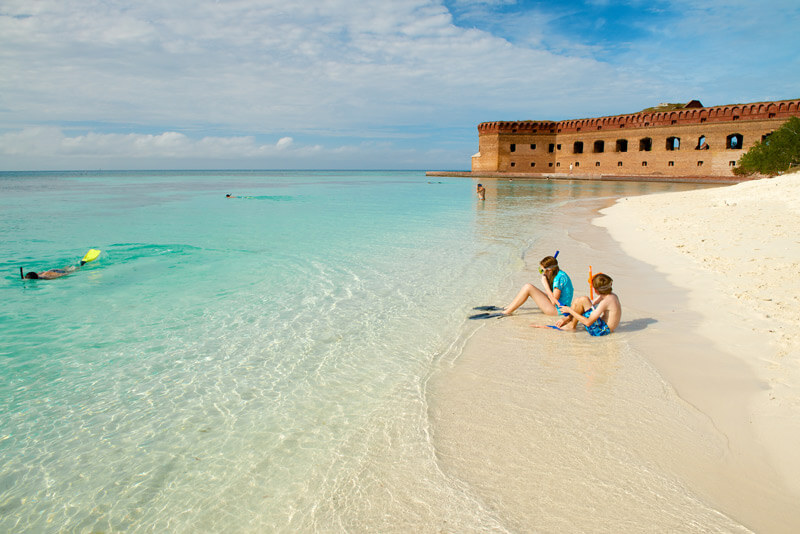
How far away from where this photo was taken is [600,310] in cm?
453

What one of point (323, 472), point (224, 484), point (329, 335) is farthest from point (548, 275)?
point (224, 484)

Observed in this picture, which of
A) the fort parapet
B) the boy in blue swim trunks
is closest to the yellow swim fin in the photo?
the boy in blue swim trunks

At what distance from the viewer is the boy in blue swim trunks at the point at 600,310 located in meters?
4.52

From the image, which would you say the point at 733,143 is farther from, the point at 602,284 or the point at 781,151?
the point at 602,284

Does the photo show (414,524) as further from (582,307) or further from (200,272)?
(200,272)

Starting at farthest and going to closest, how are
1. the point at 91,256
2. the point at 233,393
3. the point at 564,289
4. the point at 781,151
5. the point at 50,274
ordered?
the point at 781,151 < the point at 91,256 < the point at 50,274 < the point at 564,289 < the point at 233,393

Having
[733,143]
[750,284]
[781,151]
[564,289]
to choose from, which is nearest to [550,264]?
[564,289]

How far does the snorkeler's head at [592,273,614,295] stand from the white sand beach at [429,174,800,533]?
47cm

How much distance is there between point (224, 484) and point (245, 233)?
1099 cm

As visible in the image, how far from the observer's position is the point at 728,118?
37.4 m

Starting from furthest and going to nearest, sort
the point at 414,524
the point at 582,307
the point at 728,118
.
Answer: the point at 728,118 < the point at 582,307 < the point at 414,524

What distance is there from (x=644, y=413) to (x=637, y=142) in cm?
4691

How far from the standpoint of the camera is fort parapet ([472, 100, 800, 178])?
121ft

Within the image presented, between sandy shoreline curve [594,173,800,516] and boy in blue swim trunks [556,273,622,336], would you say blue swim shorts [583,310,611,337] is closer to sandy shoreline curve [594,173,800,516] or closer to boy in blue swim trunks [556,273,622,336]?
boy in blue swim trunks [556,273,622,336]
